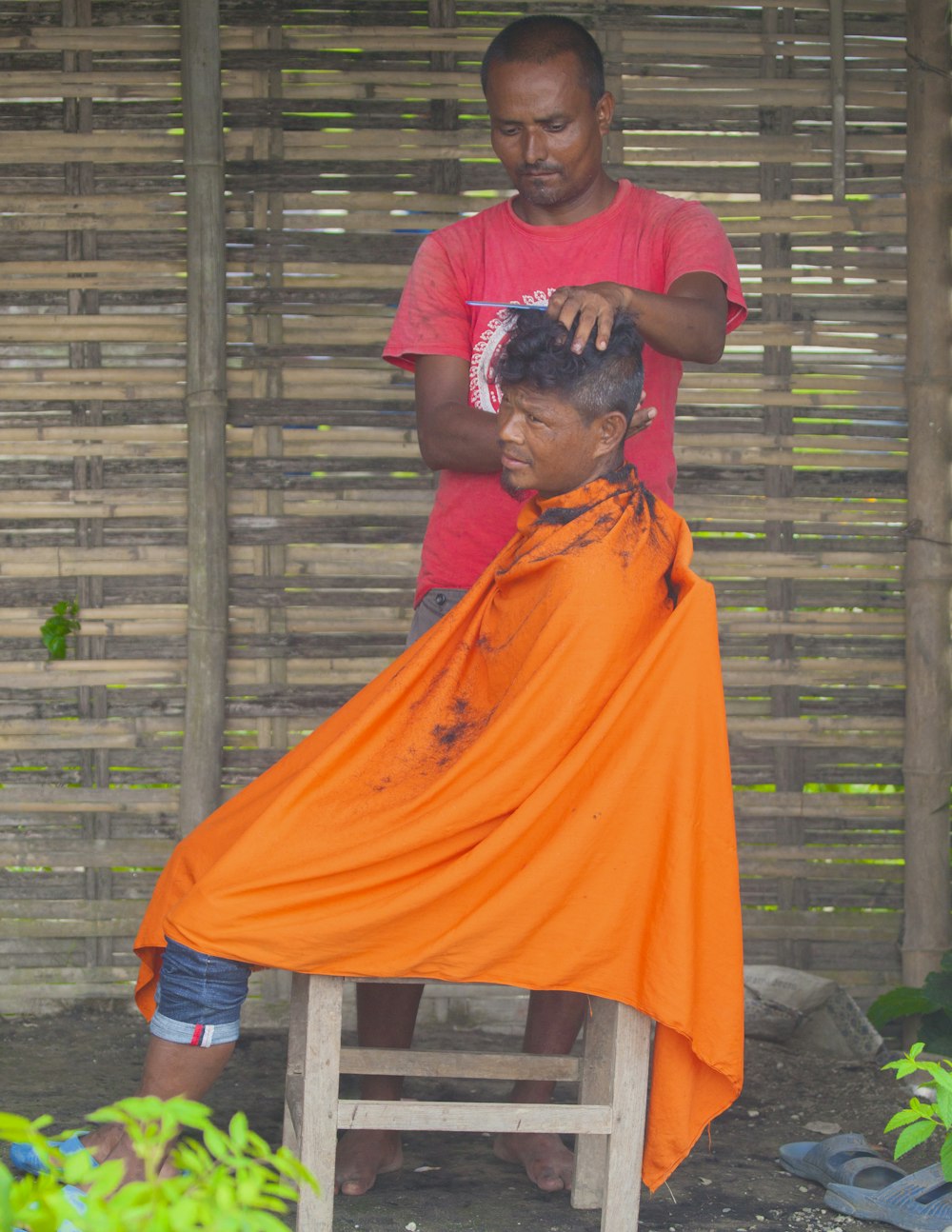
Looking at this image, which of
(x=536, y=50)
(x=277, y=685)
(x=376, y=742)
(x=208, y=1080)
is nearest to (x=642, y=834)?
(x=376, y=742)

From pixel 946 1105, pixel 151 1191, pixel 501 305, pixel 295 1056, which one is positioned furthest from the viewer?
pixel 501 305

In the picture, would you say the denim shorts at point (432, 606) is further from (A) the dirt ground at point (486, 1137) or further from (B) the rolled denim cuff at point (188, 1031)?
(A) the dirt ground at point (486, 1137)

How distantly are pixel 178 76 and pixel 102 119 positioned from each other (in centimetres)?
23

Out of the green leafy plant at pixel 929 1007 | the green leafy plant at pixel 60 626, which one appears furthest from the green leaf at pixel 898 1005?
the green leafy plant at pixel 60 626

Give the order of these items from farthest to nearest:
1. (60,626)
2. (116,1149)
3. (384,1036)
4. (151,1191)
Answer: (60,626) → (384,1036) → (116,1149) → (151,1191)

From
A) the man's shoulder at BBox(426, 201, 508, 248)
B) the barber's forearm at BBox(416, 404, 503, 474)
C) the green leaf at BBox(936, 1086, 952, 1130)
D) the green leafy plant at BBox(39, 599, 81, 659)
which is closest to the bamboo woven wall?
the green leafy plant at BBox(39, 599, 81, 659)

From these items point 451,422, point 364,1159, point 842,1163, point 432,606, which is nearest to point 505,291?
point 451,422

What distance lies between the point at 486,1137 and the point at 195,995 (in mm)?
1022

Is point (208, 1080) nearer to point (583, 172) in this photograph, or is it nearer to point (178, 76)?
point (583, 172)

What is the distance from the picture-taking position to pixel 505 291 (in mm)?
2723

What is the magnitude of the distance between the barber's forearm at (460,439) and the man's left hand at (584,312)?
30 centimetres

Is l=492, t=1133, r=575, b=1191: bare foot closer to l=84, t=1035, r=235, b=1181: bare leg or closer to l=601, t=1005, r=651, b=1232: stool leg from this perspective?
l=601, t=1005, r=651, b=1232: stool leg

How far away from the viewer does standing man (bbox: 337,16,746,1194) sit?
2.58 metres

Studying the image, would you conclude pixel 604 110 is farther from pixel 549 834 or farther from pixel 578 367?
pixel 549 834
